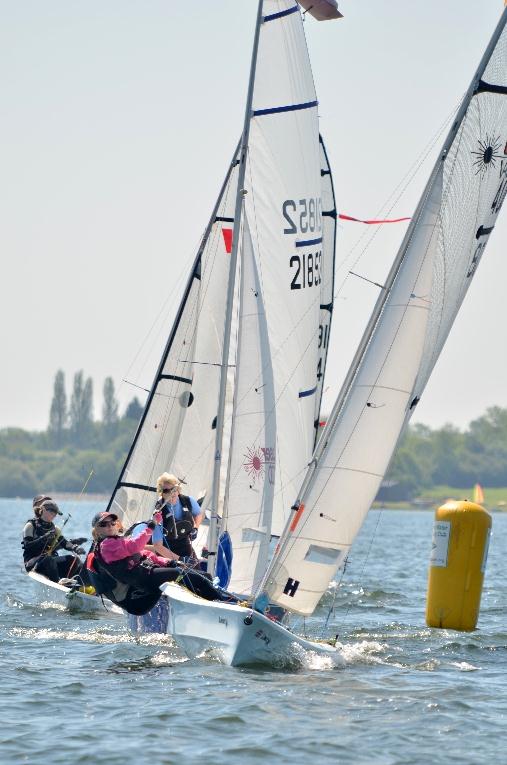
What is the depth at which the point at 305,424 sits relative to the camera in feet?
51.7

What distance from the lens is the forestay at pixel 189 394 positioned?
19109mm

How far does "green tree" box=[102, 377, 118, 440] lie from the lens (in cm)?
17200

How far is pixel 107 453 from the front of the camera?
543 ft

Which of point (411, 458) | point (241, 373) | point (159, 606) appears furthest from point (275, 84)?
point (411, 458)

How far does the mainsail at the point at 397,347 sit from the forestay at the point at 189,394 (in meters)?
5.91

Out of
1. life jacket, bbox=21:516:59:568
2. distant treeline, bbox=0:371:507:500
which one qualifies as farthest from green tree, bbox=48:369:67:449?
life jacket, bbox=21:516:59:568

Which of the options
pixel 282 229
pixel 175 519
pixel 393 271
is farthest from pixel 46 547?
pixel 393 271

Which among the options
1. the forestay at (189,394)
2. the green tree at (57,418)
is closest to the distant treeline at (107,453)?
the green tree at (57,418)

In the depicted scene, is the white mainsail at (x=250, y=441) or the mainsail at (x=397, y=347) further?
the white mainsail at (x=250, y=441)

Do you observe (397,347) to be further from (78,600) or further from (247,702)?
(78,600)

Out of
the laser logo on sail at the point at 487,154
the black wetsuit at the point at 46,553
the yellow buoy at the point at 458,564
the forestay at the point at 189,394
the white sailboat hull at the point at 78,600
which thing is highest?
the laser logo on sail at the point at 487,154

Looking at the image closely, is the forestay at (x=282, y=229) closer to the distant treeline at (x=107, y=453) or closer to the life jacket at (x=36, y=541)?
the life jacket at (x=36, y=541)

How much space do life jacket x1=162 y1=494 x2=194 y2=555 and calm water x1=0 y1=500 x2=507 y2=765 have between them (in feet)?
3.51

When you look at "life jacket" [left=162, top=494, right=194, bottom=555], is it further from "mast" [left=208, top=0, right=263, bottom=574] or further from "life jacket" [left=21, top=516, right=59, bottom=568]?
"life jacket" [left=21, top=516, right=59, bottom=568]
